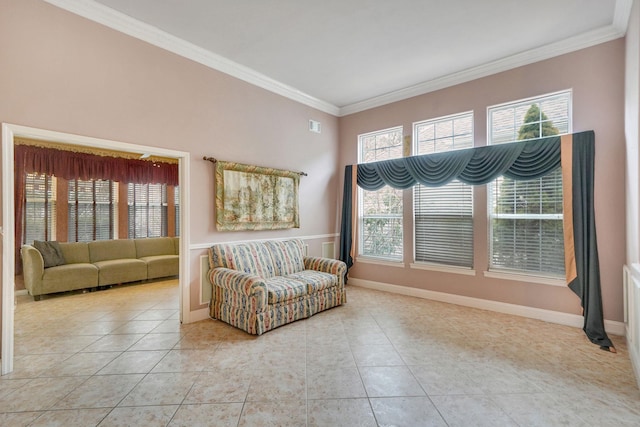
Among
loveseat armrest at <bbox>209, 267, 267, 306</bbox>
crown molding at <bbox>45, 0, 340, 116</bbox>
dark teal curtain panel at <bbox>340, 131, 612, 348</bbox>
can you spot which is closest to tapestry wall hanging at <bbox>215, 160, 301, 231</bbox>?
loveseat armrest at <bbox>209, 267, 267, 306</bbox>

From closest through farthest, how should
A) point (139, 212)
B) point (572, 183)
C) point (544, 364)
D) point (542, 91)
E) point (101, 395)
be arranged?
point (101, 395) → point (544, 364) → point (572, 183) → point (542, 91) → point (139, 212)

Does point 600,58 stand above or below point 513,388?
above

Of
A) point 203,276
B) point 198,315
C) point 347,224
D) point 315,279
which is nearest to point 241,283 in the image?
point 203,276

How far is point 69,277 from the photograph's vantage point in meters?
4.68

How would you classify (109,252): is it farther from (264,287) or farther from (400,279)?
(400,279)

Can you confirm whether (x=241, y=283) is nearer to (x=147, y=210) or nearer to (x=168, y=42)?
(x=168, y=42)

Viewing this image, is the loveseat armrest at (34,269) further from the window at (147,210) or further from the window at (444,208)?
the window at (444,208)

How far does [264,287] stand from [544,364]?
102 inches

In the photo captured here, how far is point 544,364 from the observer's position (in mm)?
2459

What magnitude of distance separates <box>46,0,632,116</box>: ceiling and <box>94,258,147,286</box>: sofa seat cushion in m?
3.92

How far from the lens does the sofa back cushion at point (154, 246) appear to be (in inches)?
238

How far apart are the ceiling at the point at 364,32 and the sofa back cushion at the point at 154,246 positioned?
13.7ft

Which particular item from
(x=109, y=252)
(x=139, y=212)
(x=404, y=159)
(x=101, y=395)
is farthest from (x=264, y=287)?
(x=139, y=212)

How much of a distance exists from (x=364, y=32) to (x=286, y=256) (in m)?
2.91
